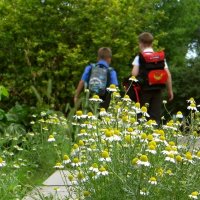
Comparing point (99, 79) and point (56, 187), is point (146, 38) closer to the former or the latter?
point (99, 79)

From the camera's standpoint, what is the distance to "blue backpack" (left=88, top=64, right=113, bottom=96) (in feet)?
25.8

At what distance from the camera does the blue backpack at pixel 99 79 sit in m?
7.86

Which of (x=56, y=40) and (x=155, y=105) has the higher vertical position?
(x=56, y=40)

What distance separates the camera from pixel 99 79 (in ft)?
25.8

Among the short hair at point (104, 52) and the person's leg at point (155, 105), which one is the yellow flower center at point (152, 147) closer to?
the person's leg at point (155, 105)

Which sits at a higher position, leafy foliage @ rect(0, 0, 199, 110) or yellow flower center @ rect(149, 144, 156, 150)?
leafy foliage @ rect(0, 0, 199, 110)

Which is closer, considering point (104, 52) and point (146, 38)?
point (146, 38)

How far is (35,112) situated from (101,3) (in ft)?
13.8

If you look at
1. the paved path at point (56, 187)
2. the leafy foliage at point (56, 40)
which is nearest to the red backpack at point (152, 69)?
the paved path at point (56, 187)

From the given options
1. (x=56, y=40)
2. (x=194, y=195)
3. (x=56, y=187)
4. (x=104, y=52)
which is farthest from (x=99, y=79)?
(x=56, y=40)

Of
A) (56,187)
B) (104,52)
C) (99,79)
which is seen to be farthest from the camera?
(104,52)

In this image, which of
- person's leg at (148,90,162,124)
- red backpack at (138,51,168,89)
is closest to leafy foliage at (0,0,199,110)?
person's leg at (148,90,162,124)

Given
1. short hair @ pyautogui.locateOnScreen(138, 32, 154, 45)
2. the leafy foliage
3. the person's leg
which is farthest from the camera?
the leafy foliage

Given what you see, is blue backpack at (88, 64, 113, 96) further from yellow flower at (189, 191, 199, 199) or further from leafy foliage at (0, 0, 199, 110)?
leafy foliage at (0, 0, 199, 110)
